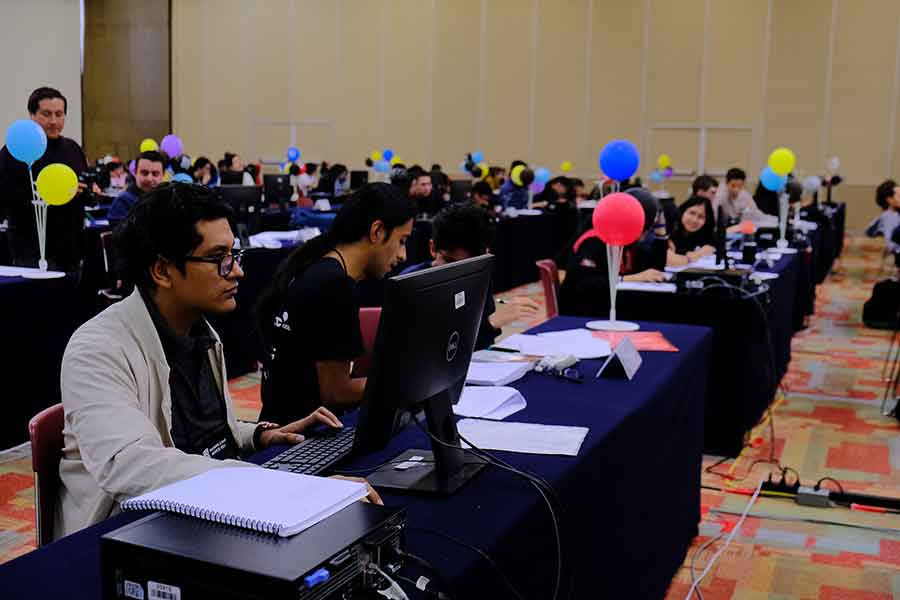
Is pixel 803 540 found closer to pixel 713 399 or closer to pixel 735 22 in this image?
pixel 713 399

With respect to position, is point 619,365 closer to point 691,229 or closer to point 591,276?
point 591,276

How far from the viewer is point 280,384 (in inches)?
96.0

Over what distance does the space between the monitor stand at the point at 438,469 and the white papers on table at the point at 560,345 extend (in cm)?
105

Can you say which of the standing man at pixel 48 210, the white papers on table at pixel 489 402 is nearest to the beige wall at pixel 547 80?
the standing man at pixel 48 210

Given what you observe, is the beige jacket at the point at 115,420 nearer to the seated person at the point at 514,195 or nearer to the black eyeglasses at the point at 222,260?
the black eyeglasses at the point at 222,260

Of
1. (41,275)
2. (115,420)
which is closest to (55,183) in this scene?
(41,275)

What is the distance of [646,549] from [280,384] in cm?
101

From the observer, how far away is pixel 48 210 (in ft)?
17.0

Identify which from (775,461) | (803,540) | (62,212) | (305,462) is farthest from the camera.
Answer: (62,212)

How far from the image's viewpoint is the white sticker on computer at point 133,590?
1100mm

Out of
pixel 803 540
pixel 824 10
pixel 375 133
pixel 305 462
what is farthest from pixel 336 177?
pixel 305 462

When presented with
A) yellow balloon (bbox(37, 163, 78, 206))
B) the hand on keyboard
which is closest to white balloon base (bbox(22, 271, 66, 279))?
yellow balloon (bbox(37, 163, 78, 206))

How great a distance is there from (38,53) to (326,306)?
42.7ft

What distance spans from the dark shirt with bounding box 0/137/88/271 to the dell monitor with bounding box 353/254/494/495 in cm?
386
